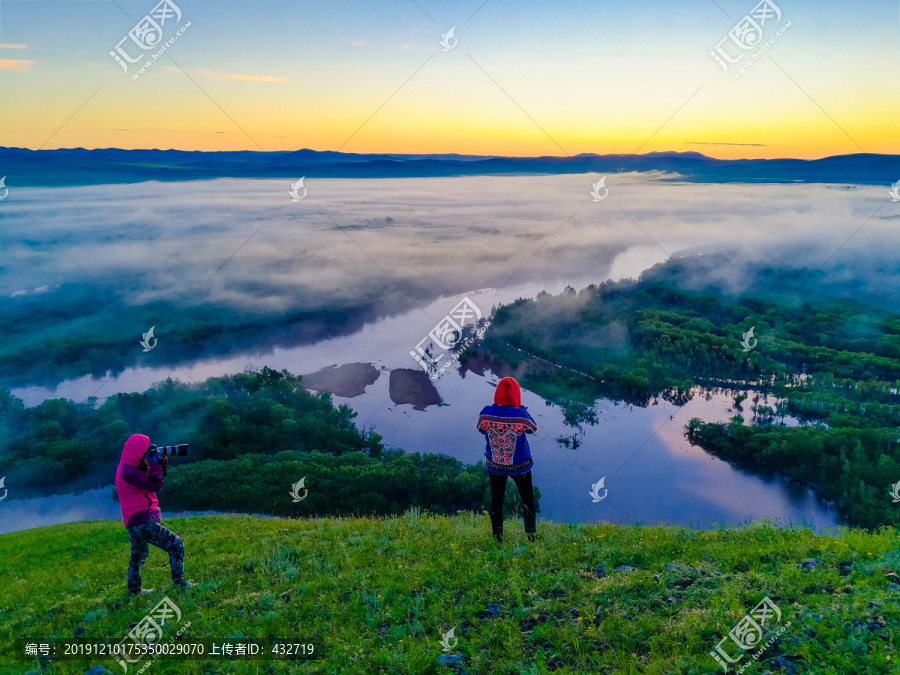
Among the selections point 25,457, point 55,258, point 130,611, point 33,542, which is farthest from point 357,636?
point 55,258

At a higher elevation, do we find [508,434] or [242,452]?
[508,434]

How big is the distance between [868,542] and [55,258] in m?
241

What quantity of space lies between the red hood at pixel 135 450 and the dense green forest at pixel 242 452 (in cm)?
2741

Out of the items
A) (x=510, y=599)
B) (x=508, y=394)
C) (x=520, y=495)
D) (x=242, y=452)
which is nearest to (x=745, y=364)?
(x=242, y=452)

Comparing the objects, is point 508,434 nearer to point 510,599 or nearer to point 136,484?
point 510,599

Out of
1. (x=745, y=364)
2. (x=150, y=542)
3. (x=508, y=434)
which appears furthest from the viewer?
(x=745, y=364)

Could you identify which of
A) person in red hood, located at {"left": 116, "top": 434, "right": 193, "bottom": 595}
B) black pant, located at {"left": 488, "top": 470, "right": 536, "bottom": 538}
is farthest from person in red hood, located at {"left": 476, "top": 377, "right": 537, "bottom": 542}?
person in red hood, located at {"left": 116, "top": 434, "right": 193, "bottom": 595}

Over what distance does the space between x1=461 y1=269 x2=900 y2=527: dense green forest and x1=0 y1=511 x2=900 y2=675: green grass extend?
4108 centimetres

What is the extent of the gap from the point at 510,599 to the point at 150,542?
256 inches

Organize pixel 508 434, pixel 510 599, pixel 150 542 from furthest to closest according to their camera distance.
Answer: pixel 508 434, pixel 150 542, pixel 510 599

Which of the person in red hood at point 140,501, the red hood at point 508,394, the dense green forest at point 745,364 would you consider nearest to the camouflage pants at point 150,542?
the person in red hood at point 140,501

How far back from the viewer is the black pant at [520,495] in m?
10.1

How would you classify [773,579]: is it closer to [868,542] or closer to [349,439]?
[868,542]

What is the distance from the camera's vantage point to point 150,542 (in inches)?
376
